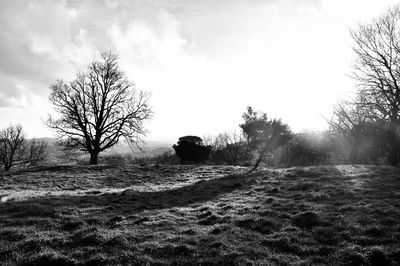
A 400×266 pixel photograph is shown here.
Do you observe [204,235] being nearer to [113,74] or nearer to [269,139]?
[269,139]

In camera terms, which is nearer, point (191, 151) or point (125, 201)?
point (125, 201)

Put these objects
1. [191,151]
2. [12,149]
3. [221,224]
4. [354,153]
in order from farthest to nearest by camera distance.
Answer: [12,149]
[354,153]
[191,151]
[221,224]

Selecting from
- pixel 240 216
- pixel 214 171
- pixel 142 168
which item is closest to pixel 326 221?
pixel 240 216

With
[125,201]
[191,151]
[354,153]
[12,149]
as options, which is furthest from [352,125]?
[12,149]

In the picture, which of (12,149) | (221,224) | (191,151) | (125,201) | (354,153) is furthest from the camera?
(12,149)

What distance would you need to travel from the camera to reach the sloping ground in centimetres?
992

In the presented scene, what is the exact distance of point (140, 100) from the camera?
1694 inches

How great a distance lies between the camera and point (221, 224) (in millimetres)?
13562

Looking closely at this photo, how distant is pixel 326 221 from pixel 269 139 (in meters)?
25.9

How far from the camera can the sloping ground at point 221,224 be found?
992 centimetres

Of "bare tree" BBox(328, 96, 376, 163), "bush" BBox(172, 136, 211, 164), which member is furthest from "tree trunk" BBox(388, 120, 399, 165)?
"bush" BBox(172, 136, 211, 164)

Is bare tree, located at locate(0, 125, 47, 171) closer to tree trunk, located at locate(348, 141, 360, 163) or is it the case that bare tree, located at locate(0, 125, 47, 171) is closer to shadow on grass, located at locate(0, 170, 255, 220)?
shadow on grass, located at locate(0, 170, 255, 220)

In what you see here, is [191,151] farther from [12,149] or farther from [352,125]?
[12,149]

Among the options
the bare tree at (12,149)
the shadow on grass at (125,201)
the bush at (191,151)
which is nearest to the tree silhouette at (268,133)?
the bush at (191,151)
